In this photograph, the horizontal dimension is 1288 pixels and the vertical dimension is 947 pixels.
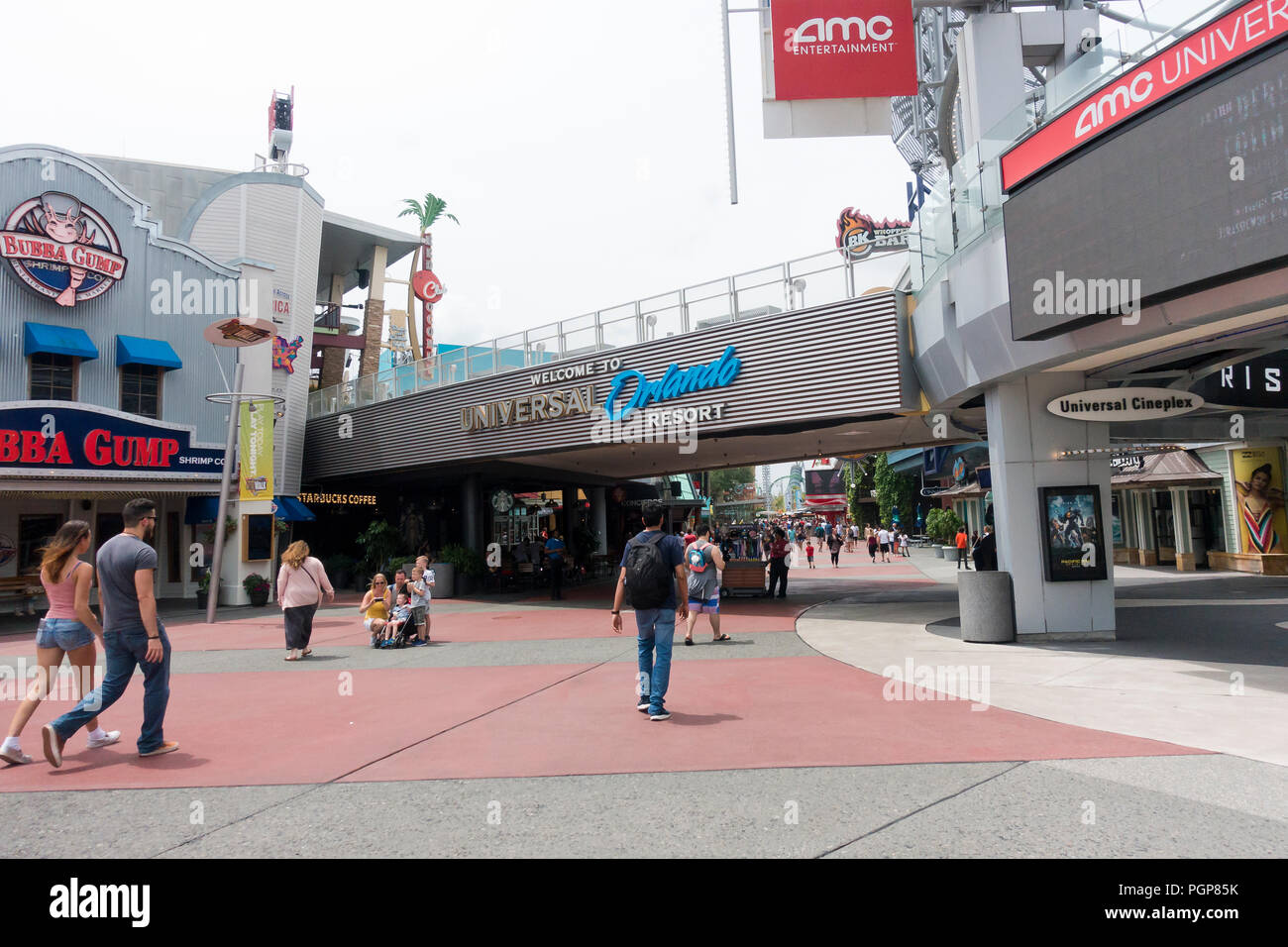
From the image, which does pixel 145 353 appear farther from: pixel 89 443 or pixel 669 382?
pixel 669 382

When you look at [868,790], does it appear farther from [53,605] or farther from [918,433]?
[918,433]

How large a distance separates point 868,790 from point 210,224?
89.2 feet

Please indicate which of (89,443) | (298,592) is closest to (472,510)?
(89,443)

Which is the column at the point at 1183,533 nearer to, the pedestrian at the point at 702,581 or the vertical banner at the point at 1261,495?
the vertical banner at the point at 1261,495

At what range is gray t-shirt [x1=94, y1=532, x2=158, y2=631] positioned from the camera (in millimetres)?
5637

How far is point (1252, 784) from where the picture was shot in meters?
4.75

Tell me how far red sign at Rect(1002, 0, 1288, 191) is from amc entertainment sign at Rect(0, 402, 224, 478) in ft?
64.1

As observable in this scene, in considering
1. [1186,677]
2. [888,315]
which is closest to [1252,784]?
[1186,677]

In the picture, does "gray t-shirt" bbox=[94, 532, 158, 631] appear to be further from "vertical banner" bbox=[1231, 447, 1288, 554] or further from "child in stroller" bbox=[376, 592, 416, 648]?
"vertical banner" bbox=[1231, 447, 1288, 554]

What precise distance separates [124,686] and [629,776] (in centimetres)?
385

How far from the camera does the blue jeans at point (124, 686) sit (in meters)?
5.61

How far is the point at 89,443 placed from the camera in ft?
59.2

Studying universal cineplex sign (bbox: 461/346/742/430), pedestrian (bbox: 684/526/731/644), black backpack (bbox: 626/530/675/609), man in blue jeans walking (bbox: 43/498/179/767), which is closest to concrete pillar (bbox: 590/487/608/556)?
universal cineplex sign (bbox: 461/346/742/430)

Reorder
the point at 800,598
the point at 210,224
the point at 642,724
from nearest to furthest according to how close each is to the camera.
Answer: the point at 642,724 → the point at 800,598 → the point at 210,224
